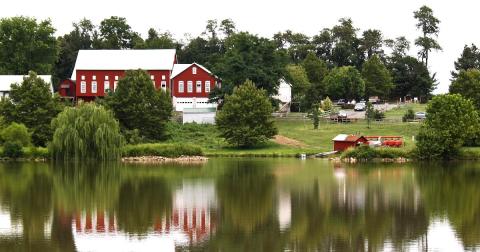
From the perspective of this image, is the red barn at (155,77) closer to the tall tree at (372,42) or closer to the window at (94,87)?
the window at (94,87)

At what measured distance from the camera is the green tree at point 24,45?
107 metres

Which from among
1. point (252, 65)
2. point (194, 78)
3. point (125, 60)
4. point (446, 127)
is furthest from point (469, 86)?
point (125, 60)

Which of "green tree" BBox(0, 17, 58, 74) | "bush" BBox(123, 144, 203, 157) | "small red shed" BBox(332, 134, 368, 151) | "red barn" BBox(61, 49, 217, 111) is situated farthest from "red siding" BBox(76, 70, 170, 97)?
"small red shed" BBox(332, 134, 368, 151)

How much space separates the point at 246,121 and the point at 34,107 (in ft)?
61.5

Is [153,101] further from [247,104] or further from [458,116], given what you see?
[458,116]

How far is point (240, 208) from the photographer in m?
42.2

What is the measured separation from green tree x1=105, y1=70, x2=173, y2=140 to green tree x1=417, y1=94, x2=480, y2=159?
23.7 metres

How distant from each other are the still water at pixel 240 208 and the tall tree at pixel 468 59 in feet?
201

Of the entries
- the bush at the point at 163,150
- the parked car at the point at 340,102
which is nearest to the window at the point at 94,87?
the bush at the point at 163,150

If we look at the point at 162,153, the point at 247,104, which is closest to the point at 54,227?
the point at 162,153

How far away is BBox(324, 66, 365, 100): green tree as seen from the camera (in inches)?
4331

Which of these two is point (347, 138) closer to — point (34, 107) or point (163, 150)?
point (163, 150)

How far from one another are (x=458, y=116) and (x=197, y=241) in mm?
44136

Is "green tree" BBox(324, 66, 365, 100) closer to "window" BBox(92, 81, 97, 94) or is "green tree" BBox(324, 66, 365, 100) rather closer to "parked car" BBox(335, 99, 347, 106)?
"parked car" BBox(335, 99, 347, 106)
